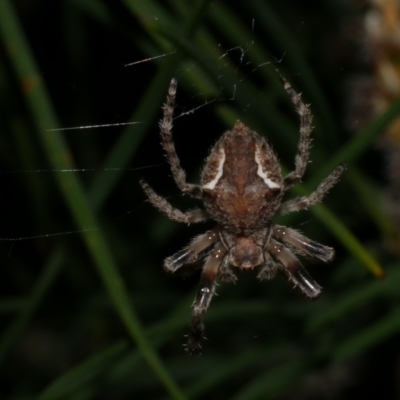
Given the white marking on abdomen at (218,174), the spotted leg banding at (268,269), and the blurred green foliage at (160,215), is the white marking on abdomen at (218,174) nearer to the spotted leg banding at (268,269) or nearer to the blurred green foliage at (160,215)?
the blurred green foliage at (160,215)

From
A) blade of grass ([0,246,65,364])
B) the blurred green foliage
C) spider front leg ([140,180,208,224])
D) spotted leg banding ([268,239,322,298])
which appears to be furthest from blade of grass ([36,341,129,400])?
spotted leg banding ([268,239,322,298])

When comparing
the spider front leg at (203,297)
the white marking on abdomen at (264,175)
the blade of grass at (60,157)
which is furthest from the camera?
the spider front leg at (203,297)

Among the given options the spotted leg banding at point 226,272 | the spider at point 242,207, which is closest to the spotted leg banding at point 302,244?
the spider at point 242,207

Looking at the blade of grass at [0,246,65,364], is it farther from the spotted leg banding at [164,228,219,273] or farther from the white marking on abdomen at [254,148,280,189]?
the white marking on abdomen at [254,148,280,189]

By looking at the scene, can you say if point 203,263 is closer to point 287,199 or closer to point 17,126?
point 287,199

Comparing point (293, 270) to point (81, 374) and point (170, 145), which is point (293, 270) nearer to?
point (170, 145)

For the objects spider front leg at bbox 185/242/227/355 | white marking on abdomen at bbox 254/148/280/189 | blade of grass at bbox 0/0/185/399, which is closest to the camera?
blade of grass at bbox 0/0/185/399
